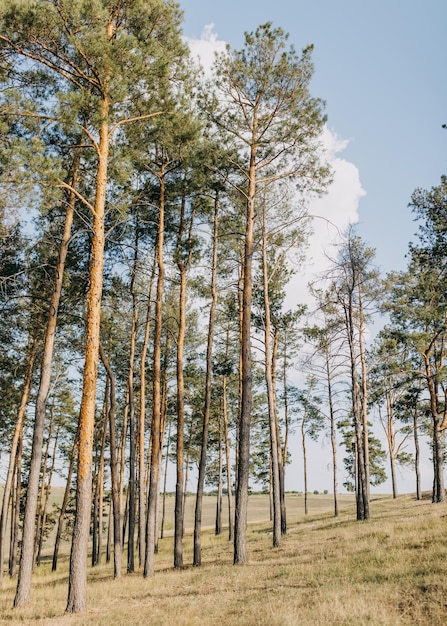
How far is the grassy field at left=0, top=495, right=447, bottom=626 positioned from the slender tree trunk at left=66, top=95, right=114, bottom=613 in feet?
2.09

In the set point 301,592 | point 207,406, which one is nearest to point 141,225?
point 207,406

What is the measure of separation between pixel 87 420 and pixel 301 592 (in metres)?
5.43

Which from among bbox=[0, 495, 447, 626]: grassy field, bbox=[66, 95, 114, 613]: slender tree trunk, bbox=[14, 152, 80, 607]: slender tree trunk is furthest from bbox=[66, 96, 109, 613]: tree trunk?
bbox=[14, 152, 80, 607]: slender tree trunk

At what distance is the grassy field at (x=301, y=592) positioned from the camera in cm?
711

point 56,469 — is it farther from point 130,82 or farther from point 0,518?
point 130,82

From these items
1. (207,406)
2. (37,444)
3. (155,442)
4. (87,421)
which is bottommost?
(37,444)

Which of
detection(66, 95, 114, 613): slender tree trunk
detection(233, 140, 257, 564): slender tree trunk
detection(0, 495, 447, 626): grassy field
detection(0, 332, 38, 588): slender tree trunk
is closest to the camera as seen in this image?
detection(0, 495, 447, 626): grassy field

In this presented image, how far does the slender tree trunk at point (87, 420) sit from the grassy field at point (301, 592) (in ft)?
2.09

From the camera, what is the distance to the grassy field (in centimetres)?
711

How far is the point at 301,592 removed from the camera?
874cm

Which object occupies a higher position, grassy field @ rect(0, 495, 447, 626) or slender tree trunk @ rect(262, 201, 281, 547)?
slender tree trunk @ rect(262, 201, 281, 547)

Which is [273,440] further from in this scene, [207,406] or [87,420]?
[87,420]

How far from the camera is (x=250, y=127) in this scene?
15.3 m

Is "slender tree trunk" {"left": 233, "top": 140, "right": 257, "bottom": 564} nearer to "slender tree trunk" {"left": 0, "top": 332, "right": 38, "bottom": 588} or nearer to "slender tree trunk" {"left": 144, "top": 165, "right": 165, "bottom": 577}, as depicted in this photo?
"slender tree trunk" {"left": 144, "top": 165, "right": 165, "bottom": 577}
